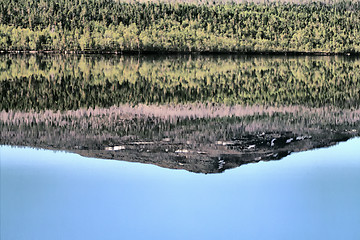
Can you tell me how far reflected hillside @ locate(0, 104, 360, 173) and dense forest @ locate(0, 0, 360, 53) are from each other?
88.0 m

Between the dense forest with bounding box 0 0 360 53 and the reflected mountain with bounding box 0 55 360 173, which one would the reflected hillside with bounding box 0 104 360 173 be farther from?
the dense forest with bounding box 0 0 360 53

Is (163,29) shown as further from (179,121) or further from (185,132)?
(185,132)

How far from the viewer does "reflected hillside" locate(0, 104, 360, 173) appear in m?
12.9

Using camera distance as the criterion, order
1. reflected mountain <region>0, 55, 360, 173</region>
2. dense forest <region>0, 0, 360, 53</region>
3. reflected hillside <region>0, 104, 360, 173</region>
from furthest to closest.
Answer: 1. dense forest <region>0, 0, 360, 53</region>
2. reflected mountain <region>0, 55, 360, 173</region>
3. reflected hillside <region>0, 104, 360, 173</region>

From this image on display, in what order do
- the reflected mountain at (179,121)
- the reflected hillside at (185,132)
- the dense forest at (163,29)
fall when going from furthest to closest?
the dense forest at (163,29), the reflected mountain at (179,121), the reflected hillside at (185,132)

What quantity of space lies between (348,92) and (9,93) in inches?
513

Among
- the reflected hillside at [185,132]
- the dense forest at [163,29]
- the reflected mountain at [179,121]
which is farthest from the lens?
the dense forest at [163,29]

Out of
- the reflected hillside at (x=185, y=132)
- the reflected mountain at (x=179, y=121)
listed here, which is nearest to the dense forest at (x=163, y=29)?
the reflected mountain at (x=179, y=121)

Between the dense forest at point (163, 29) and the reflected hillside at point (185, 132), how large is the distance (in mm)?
87983

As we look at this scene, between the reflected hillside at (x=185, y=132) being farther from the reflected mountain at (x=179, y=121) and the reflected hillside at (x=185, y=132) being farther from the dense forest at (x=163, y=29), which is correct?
the dense forest at (x=163, y=29)

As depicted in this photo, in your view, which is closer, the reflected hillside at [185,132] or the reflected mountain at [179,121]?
the reflected hillside at [185,132]

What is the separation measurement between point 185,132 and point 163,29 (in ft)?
344

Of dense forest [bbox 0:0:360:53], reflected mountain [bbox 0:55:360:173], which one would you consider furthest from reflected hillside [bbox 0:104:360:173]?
dense forest [bbox 0:0:360:53]

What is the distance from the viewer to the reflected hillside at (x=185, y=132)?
12.9 metres
